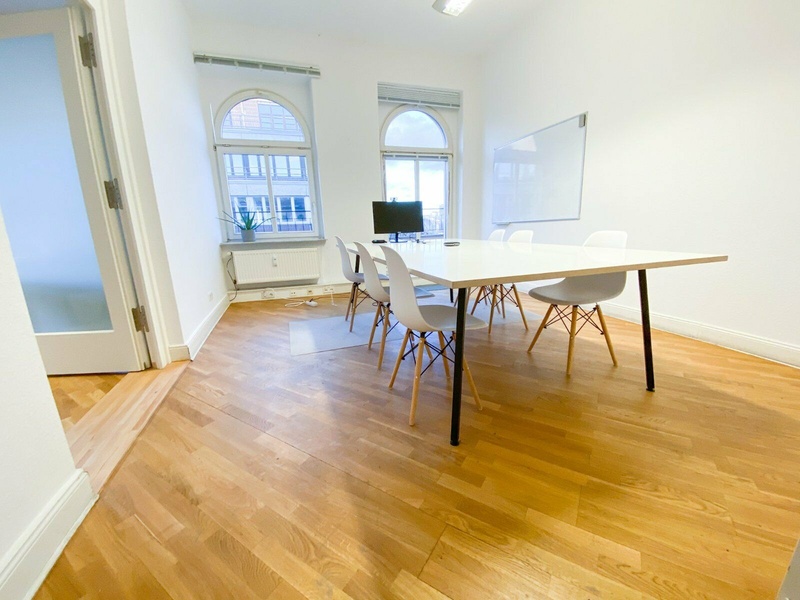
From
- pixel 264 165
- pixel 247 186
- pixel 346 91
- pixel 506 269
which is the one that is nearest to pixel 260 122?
pixel 264 165

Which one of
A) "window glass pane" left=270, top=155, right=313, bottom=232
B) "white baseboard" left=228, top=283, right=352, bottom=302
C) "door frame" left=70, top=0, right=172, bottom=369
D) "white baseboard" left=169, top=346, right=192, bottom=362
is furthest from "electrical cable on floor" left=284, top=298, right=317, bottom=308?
"door frame" left=70, top=0, right=172, bottom=369

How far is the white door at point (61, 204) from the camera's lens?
5.43ft

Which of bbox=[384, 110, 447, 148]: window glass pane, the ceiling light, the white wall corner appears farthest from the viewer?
bbox=[384, 110, 447, 148]: window glass pane

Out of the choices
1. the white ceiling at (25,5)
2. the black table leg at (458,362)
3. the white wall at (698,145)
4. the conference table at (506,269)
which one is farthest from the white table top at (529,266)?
the white ceiling at (25,5)

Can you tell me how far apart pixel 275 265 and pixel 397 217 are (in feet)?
5.87

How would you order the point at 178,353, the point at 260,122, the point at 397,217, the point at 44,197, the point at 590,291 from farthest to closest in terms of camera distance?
1. the point at 260,122
2. the point at 397,217
3. the point at 178,353
4. the point at 590,291
5. the point at 44,197

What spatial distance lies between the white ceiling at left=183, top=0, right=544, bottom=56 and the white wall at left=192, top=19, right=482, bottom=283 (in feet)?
0.42

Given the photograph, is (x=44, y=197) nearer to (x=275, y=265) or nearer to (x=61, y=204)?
(x=61, y=204)

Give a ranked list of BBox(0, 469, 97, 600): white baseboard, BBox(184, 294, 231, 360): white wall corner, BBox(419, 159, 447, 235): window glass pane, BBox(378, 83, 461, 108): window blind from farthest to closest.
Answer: BBox(419, 159, 447, 235): window glass pane < BBox(378, 83, 461, 108): window blind < BBox(184, 294, 231, 360): white wall corner < BBox(0, 469, 97, 600): white baseboard

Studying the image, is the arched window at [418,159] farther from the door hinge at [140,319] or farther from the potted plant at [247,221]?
the door hinge at [140,319]

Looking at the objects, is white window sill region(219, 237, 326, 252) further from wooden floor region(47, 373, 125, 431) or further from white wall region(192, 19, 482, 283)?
wooden floor region(47, 373, 125, 431)

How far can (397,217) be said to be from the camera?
130 inches

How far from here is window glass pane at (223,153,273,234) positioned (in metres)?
4.02

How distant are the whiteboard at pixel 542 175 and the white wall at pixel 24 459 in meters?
3.86
